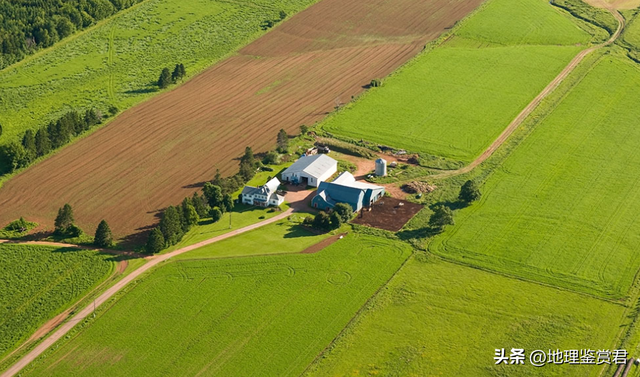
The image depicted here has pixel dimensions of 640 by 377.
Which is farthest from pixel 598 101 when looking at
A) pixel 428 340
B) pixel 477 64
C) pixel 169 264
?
pixel 169 264

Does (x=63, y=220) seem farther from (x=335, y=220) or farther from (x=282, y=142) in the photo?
(x=282, y=142)

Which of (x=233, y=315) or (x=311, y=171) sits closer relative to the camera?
(x=233, y=315)

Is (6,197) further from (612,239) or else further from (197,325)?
(612,239)

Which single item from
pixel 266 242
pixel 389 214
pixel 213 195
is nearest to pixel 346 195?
pixel 389 214

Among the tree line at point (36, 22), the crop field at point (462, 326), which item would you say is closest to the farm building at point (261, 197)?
the crop field at point (462, 326)

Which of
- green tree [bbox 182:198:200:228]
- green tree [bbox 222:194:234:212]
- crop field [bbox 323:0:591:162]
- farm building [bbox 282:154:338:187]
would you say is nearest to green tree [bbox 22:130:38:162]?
green tree [bbox 182:198:200:228]

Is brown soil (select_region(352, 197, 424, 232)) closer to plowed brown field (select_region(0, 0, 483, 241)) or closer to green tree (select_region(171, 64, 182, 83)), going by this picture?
plowed brown field (select_region(0, 0, 483, 241))
